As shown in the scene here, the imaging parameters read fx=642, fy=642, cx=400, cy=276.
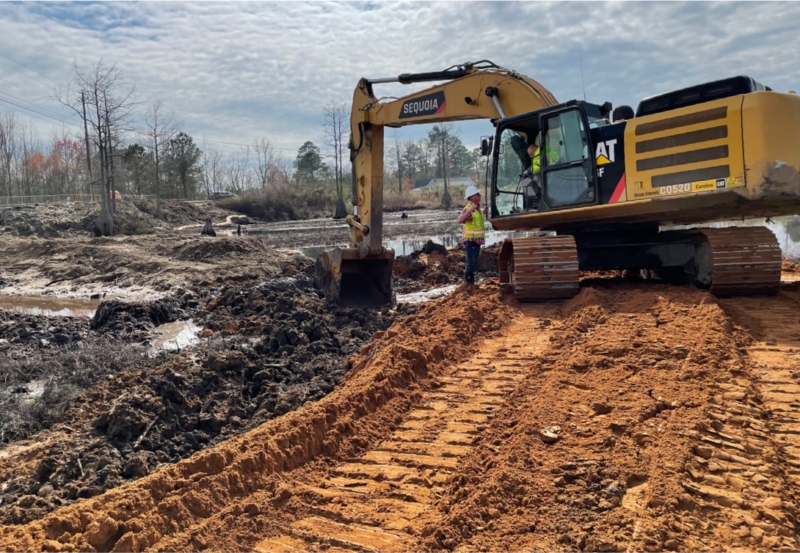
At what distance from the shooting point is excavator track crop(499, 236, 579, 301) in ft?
26.5

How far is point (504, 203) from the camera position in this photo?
942 centimetres

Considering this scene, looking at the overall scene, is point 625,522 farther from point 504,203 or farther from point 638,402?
point 504,203

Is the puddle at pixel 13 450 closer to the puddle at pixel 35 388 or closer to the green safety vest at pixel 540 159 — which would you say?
the puddle at pixel 35 388

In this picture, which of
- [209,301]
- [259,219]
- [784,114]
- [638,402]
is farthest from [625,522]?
[259,219]

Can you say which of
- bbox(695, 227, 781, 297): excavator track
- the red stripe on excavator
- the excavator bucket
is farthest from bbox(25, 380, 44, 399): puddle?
bbox(695, 227, 781, 297): excavator track

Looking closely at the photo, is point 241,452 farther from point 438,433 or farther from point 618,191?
point 618,191

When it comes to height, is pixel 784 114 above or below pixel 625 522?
above

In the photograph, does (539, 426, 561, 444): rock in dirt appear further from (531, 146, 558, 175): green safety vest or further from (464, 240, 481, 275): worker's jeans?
(464, 240, 481, 275): worker's jeans

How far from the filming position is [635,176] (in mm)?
7637

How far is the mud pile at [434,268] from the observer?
48.5 ft

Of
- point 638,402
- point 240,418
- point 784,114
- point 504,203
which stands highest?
point 784,114

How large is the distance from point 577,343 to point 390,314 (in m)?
5.20

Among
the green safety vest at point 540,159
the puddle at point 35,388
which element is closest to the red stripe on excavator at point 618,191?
the green safety vest at point 540,159

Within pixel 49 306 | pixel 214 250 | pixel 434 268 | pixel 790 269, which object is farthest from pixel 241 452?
pixel 214 250
